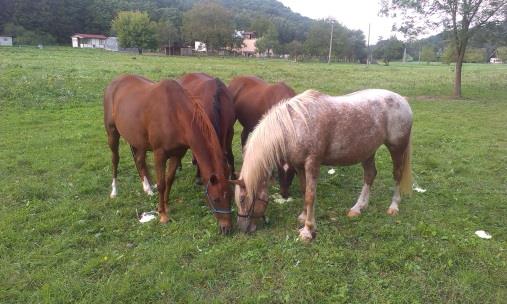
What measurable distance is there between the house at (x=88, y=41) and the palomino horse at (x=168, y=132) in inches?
3133

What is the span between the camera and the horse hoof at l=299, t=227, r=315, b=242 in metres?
4.77

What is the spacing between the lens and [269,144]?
4.58 metres

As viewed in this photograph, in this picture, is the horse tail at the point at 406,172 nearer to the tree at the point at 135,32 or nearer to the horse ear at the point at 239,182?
the horse ear at the point at 239,182

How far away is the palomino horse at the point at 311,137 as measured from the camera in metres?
4.61

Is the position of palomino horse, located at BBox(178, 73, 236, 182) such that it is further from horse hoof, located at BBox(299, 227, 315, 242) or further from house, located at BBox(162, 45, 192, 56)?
house, located at BBox(162, 45, 192, 56)

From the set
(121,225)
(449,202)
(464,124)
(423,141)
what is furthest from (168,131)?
(464,124)

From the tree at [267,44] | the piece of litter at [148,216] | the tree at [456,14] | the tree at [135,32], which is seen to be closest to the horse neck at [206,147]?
the piece of litter at [148,216]

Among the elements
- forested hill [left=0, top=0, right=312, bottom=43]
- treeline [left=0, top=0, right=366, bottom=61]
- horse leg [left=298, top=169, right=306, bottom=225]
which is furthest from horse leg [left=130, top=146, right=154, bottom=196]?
forested hill [left=0, top=0, right=312, bottom=43]

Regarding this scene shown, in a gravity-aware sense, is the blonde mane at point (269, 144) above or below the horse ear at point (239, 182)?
above

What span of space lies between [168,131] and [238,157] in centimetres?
357

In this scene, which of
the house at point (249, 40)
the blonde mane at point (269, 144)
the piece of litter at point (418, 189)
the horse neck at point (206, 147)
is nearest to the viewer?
the blonde mane at point (269, 144)

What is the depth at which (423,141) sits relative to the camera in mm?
9938

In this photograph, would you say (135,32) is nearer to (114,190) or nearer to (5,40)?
(5,40)

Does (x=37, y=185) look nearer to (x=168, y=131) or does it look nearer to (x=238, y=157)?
(x=168, y=131)
